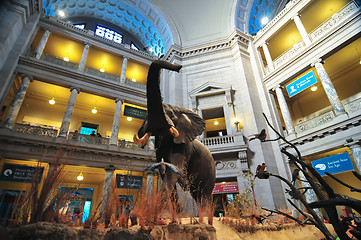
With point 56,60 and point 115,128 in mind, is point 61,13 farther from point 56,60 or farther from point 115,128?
point 115,128

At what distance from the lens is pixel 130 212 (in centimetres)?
186

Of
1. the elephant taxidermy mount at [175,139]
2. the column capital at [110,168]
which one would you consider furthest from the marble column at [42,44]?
the elephant taxidermy mount at [175,139]

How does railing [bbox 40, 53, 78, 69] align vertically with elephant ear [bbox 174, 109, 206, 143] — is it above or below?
above

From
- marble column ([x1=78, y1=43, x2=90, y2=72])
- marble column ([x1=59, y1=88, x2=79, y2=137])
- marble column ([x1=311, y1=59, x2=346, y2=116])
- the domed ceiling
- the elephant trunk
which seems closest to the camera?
the elephant trunk

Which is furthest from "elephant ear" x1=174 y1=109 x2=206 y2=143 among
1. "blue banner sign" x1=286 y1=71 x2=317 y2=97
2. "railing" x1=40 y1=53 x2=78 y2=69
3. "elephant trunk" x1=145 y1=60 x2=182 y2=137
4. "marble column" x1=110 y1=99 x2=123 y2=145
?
"railing" x1=40 y1=53 x2=78 y2=69

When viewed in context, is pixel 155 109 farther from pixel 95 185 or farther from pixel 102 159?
pixel 95 185

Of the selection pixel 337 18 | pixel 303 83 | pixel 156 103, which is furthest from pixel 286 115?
pixel 156 103

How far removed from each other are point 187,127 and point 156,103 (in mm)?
880

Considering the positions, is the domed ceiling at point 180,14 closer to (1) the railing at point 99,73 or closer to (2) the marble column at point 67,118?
(1) the railing at point 99,73

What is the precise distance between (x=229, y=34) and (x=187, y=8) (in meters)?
4.52

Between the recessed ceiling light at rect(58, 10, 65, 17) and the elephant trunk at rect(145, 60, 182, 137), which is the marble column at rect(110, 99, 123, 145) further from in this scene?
the elephant trunk at rect(145, 60, 182, 137)

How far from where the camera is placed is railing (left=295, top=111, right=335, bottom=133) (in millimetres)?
9797

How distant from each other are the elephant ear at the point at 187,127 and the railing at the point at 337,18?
11501 millimetres

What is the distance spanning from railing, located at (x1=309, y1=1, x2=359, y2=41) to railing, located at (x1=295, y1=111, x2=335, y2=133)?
452 centimetres
